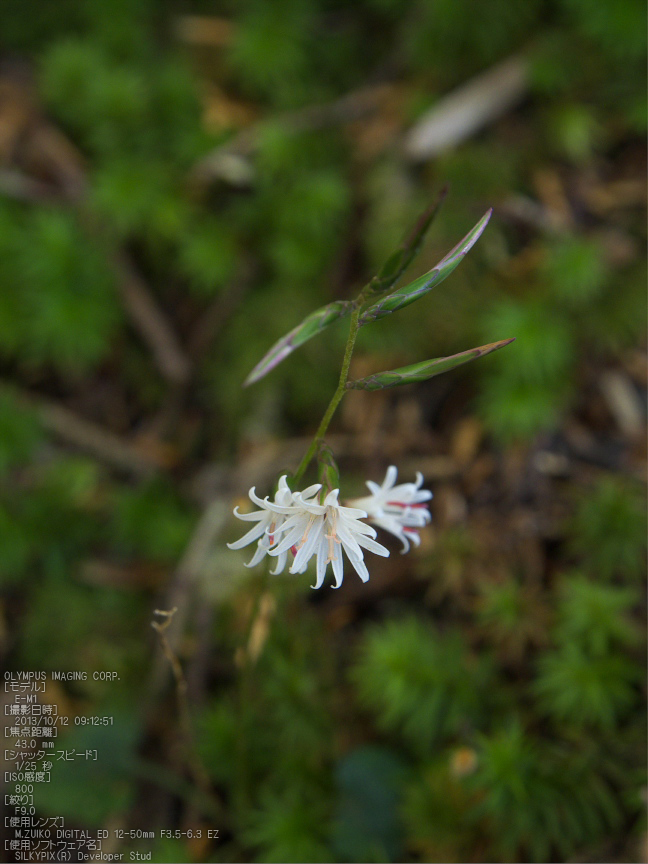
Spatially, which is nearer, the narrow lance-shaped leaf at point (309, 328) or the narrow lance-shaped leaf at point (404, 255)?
the narrow lance-shaped leaf at point (404, 255)

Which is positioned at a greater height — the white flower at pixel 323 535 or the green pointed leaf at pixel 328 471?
the green pointed leaf at pixel 328 471

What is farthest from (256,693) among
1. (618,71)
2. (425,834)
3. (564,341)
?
(618,71)

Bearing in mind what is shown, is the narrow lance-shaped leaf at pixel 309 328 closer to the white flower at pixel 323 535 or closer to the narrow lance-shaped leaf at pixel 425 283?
the narrow lance-shaped leaf at pixel 425 283

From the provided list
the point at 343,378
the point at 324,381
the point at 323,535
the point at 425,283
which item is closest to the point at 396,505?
the point at 323,535

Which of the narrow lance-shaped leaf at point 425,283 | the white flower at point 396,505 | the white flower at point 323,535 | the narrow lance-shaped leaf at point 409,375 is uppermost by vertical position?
the narrow lance-shaped leaf at point 425,283

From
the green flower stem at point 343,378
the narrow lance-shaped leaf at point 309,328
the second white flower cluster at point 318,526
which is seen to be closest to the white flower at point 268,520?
the second white flower cluster at point 318,526

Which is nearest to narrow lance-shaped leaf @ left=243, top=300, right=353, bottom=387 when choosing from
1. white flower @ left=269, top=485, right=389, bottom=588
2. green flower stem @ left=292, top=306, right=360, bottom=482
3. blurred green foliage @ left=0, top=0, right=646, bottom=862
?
green flower stem @ left=292, top=306, right=360, bottom=482

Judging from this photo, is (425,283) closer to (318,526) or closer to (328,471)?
(328,471)

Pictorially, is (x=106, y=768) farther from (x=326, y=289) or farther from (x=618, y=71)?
(x=618, y=71)
